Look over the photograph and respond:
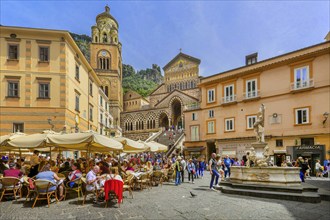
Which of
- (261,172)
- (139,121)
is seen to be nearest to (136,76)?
(139,121)

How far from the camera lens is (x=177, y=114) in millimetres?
62531

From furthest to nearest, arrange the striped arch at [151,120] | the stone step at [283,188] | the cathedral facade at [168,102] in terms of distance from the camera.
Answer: the striped arch at [151,120] → the cathedral facade at [168,102] → the stone step at [283,188]

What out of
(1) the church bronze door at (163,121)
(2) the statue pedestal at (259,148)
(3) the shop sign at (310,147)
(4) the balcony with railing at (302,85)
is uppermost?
(4) the balcony with railing at (302,85)

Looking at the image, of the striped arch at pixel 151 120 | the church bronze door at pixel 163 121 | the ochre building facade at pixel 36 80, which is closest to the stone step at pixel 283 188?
the ochre building facade at pixel 36 80

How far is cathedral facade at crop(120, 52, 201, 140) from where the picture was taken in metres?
60.4

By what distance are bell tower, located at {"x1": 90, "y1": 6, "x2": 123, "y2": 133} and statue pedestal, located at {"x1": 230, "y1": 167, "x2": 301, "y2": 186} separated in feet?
177

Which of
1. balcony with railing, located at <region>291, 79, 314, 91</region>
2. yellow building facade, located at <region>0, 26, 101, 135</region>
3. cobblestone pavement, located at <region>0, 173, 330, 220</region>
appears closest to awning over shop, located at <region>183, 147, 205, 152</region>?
balcony with railing, located at <region>291, 79, 314, 91</region>

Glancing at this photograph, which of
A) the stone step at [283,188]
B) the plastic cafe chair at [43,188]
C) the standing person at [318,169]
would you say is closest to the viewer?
the plastic cafe chair at [43,188]

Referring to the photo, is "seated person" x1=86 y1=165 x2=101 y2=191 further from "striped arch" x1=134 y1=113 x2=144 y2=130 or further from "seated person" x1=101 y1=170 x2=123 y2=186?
"striped arch" x1=134 y1=113 x2=144 y2=130

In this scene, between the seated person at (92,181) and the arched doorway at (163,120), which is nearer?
the seated person at (92,181)

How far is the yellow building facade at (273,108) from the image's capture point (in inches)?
867

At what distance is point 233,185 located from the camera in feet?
38.2

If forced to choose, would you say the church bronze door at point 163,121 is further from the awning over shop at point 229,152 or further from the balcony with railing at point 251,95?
the balcony with railing at point 251,95

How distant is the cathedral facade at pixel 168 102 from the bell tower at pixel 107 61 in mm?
4294
